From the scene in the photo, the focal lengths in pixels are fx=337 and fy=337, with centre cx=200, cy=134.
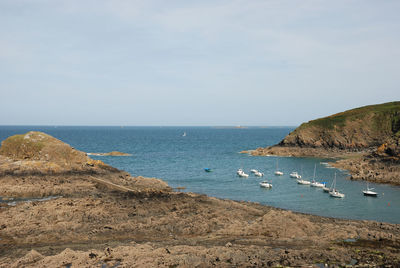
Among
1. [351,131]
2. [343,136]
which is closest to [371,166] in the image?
[343,136]

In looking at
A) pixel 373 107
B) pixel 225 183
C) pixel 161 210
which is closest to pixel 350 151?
pixel 373 107

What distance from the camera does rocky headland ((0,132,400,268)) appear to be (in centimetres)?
2444

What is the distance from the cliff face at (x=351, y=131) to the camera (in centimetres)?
11647

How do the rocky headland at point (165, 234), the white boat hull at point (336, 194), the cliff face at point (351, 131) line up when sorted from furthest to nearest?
1. the cliff face at point (351, 131)
2. the white boat hull at point (336, 194)
3. the rocky headland at point (165, 234)

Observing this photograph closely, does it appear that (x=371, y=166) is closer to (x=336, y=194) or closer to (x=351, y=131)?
(x=336, y=194)

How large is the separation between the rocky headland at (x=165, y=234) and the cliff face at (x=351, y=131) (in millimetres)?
85429

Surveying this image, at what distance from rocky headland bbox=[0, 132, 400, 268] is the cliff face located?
3363 inches

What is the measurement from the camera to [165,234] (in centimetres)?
3198

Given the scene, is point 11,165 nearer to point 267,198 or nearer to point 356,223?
point 267,198

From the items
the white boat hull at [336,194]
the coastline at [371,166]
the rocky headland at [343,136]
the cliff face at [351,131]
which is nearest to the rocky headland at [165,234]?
the white boat hull at [336,194]

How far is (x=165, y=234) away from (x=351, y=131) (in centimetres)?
10671

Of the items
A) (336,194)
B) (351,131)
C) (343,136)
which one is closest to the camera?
(336,194)

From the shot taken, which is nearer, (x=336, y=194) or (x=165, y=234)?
(x=165, y=234)

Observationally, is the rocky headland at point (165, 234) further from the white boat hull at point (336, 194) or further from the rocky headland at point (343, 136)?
the rocky headland at point (343, 136)
